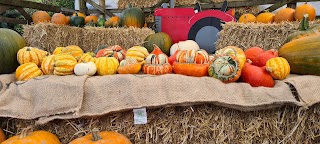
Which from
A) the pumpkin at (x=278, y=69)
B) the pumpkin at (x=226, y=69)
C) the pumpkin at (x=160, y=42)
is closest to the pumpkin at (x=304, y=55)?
the pumpkin at (x=278, y=69)

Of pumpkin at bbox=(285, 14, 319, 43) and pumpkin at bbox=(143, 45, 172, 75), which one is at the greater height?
pumpkin at bbox=(285, 14, 319, 43)

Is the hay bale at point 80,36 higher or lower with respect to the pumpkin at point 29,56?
higher

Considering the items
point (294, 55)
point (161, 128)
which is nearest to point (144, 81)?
point (161, 128)

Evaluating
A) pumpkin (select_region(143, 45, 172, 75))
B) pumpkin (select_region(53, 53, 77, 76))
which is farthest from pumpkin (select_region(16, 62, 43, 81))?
pumpkin (select_region(143, 45, 172, 75))

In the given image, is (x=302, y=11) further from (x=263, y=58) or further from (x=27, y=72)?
(x=27, y=72)

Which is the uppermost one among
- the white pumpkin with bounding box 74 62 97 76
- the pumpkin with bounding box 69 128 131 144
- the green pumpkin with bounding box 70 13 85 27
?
the green pumpkin with bounding box 70 13 85 27

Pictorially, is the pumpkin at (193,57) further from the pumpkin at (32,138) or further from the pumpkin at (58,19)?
the pumpkin at (58,19)

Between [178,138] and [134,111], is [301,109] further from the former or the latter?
[134,111]

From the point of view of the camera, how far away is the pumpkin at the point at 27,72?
174 cm

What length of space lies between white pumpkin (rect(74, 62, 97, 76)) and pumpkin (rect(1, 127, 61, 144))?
468 mm

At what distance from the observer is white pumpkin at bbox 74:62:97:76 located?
5.73 feet

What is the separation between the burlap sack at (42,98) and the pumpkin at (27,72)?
137 mm

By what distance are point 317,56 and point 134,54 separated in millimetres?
1327

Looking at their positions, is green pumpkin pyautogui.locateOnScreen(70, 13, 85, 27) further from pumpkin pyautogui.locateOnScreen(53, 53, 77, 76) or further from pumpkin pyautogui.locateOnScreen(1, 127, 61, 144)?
pumpkin pyautogui.locateOnScreen(1, 127, 61, 144)
